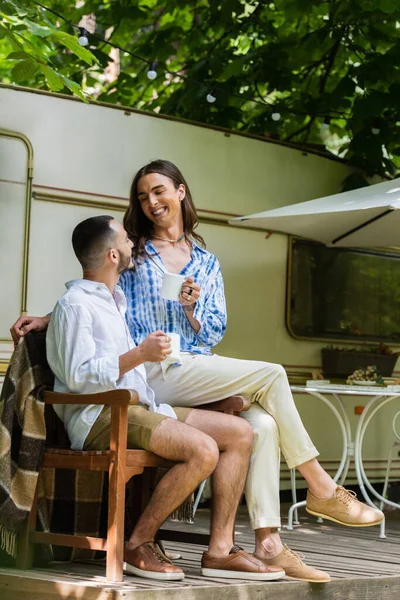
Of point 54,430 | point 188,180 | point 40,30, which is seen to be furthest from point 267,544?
point 188,180

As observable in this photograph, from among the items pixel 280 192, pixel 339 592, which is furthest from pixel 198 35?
pixel 339 592

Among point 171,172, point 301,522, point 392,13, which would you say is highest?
point 392,13

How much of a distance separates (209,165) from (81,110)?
102 cm

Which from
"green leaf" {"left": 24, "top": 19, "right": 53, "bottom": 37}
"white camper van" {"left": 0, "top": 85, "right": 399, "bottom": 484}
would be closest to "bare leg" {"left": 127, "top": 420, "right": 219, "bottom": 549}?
"green leaf" {"left": 24, "top": 19, "right": 53, "bottom": 37}

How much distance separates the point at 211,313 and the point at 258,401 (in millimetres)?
488

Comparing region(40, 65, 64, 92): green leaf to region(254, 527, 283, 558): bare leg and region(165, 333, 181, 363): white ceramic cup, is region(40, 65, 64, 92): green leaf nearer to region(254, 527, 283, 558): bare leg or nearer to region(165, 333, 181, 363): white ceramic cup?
region(165, 333, 181, 363): white ceramic cup

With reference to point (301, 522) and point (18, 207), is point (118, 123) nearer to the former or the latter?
point (18, 207)

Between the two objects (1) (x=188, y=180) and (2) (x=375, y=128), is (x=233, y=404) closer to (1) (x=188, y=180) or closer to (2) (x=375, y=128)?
(1) (x=188, y=180)

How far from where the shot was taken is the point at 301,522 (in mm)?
6574

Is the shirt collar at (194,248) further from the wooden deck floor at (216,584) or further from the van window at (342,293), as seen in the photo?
the van window at (342,293)

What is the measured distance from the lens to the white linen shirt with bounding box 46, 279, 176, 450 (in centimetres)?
374

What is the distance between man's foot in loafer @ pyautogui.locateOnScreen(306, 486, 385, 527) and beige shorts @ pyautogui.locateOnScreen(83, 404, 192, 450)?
75 centimetres

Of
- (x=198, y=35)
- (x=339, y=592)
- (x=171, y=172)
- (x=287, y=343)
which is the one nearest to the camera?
(x=339, y=592)

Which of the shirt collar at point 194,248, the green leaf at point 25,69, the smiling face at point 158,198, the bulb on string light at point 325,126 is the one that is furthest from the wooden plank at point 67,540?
the bulb on string light at point 325,126
